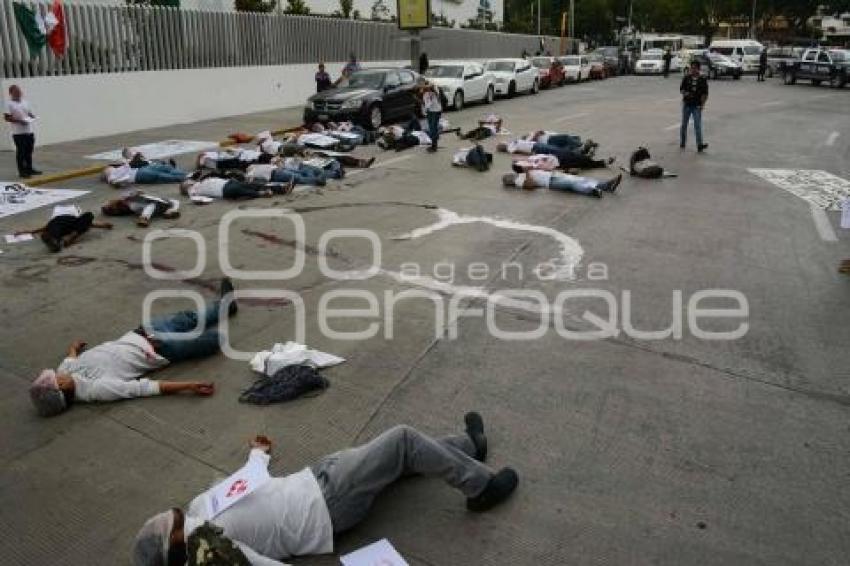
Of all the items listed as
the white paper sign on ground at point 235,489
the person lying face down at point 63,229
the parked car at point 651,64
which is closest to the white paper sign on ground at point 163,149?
the person lying face down at point 63,229

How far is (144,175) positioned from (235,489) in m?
10.2

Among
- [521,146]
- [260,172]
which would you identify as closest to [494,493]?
[260,172]

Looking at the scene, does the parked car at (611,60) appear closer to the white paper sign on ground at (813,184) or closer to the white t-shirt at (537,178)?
the white paper sign on ground at (813,184)

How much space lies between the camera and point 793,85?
36.2 m

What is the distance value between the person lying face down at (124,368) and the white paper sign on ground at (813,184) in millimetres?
9757

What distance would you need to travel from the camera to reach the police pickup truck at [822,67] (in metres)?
34.0

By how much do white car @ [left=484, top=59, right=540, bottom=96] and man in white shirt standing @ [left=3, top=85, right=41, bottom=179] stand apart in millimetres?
18463

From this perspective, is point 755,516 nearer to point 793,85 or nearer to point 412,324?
point 412,324

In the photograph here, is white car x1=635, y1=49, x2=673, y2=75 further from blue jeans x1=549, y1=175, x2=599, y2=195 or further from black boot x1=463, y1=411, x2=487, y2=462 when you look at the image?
black boot x1=463, y1=411, x2=487, y2=462

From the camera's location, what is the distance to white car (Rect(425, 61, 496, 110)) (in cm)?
2408

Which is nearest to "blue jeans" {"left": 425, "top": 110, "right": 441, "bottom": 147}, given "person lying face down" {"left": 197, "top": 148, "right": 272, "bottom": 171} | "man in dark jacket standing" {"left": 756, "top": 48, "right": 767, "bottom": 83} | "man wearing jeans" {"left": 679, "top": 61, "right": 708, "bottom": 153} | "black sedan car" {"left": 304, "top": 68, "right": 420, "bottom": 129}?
"black sedan car" {"left": 304, "top": 68, "right": 420, "bottom": 129}

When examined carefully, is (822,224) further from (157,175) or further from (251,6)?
(251,6)

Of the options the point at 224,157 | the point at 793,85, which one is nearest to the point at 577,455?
the point at 224,157

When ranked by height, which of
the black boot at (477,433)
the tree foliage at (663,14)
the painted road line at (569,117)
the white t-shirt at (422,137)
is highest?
the tree foliage at (663,14)
